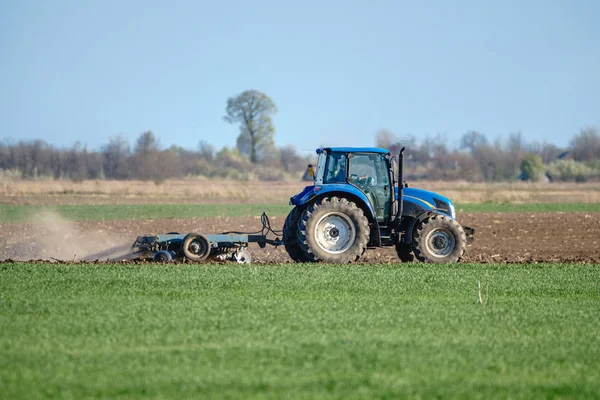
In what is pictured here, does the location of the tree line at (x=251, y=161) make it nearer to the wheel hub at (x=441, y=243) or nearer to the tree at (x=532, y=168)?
the tree at (x=532, y=168)

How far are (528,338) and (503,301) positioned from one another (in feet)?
8.64

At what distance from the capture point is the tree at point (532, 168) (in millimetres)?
77500

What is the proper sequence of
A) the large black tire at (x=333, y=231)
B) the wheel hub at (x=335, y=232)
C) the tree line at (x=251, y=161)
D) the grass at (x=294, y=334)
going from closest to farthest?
the grass at (x=294, y=334) < the large black tire at (x=333, y=231) < the wheel hub at (x=335, y=232) < the tree line at (x=251, y=161)

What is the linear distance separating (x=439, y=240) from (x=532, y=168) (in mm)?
64285

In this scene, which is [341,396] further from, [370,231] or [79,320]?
[370,231]

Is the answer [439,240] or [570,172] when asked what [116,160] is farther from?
[439,240]

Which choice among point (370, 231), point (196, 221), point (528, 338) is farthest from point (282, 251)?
point (528, 338)

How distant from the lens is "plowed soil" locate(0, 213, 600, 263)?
66.7 ft

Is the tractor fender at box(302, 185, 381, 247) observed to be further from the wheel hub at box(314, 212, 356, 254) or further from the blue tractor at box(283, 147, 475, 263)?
the wheel hub at box(314, 212, 356, 254)

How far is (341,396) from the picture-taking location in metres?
6.93

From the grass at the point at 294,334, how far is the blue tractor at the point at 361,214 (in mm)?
1757

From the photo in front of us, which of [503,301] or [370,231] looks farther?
[370,231]

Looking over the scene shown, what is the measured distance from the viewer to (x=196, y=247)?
16547 mm

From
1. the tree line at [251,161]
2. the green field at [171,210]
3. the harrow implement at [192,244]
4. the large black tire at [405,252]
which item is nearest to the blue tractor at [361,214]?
the harrow implement at [192,244]
